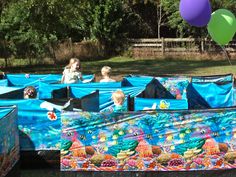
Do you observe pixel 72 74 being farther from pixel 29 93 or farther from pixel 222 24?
pixel 222 24

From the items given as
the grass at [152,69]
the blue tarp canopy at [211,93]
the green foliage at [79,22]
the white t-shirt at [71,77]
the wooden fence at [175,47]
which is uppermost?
the green foliage at [79,22]

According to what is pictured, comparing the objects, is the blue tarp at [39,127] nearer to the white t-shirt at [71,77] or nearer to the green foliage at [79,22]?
the white t-shirt at [71,77]

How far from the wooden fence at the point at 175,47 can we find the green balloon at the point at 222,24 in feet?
74.5

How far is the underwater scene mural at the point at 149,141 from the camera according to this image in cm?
619

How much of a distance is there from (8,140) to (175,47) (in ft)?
91.7

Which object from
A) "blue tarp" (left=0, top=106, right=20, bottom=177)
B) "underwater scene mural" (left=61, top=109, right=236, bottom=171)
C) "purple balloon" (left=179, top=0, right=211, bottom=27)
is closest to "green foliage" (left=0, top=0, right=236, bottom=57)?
"purple balloon" (left=179, top=0, right=211, bottom=27)

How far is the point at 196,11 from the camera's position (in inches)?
336

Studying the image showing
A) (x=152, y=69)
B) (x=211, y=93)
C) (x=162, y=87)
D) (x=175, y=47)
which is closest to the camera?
(x=211, y=93)

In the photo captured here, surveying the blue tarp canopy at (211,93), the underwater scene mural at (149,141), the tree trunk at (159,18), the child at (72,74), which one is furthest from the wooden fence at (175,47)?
the underwater scene mural at (149,141)

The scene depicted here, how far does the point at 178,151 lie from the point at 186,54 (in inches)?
1048

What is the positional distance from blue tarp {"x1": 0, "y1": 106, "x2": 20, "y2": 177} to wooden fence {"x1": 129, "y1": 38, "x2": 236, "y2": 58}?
26.4 meters

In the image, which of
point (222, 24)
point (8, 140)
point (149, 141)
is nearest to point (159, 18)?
point (222, 24)

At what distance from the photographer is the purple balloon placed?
335 inches

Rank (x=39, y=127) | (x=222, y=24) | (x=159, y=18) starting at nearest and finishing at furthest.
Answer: (x=39, y=127) → (x=222, y=24) → (x=159, y=18)
